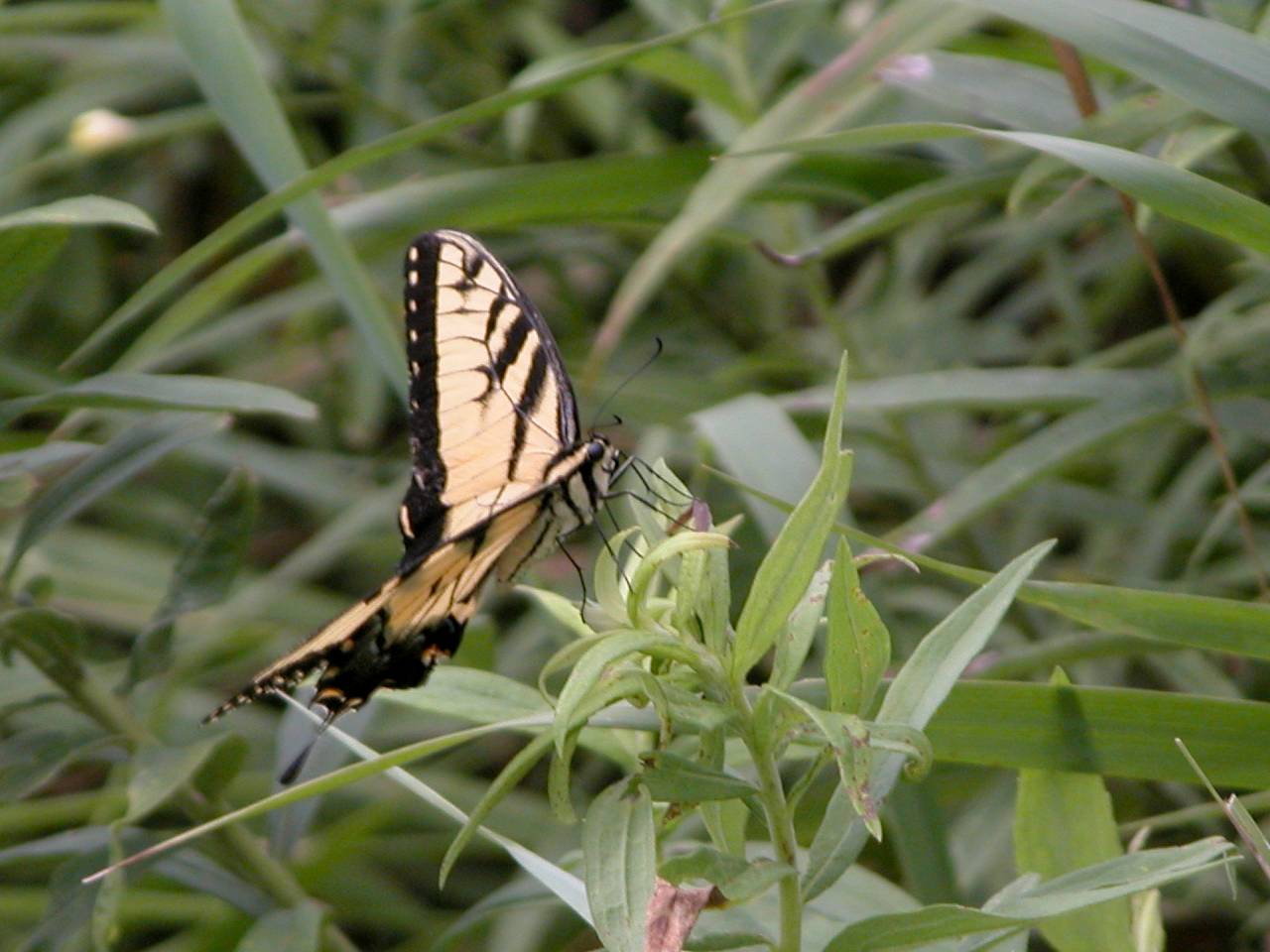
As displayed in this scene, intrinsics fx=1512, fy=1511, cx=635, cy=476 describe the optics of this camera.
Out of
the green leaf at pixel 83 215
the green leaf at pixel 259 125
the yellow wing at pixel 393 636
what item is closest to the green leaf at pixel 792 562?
the yellow wing at pixel 393 636

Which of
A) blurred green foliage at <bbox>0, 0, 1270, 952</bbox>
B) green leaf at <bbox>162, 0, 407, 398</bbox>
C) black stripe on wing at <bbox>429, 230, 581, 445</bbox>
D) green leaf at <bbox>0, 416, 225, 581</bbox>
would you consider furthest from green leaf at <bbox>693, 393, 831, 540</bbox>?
green leaf at <bbox>0, 416, 225, 581</bbox>

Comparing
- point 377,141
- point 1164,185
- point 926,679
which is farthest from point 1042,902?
Answer: point 377,141

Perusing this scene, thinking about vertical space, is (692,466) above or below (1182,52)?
below

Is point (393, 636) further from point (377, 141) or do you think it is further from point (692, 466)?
point (692, 466)

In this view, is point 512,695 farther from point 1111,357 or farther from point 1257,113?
point 1111,357

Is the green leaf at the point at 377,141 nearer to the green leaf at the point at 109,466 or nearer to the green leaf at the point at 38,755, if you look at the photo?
the green leaf at the point at 109,466

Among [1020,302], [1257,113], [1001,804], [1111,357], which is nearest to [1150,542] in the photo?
[1111,357]
